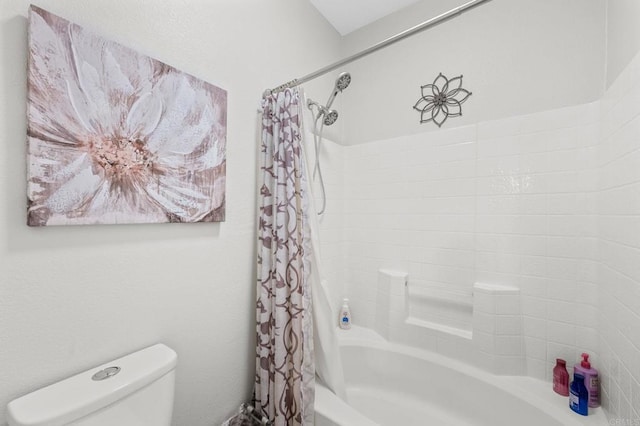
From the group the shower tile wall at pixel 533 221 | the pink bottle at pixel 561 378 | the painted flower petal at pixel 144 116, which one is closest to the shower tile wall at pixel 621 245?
the shower tile wall at pixel 533 221

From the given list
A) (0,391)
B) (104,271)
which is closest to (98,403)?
(0,391)

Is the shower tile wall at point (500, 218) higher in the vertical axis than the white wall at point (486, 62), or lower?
lower

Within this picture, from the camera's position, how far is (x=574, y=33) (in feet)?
4.23

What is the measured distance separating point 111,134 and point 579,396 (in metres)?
2.07

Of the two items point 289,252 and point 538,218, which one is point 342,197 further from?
point 538,218

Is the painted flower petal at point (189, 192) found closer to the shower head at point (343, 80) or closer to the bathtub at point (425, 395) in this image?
the shower head at point (343, 80)

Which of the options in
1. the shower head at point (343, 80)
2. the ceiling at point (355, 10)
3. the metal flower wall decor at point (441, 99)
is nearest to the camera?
the shower head at point (343, 80)

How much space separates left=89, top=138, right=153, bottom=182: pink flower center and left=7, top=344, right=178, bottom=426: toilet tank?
0.57 metres

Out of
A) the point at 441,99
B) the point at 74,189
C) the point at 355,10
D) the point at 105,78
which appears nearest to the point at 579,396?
the point at 441,99

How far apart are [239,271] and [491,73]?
177 centimetres

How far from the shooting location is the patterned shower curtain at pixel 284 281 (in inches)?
45.1

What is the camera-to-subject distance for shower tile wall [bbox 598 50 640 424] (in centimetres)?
90

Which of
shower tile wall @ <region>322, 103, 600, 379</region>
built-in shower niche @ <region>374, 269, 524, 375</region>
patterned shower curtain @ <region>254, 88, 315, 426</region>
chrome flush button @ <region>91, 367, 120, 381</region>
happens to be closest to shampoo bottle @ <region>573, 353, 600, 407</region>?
shower tile wall @ <region>322, 103, 600, 379</region>

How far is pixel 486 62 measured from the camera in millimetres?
1519
